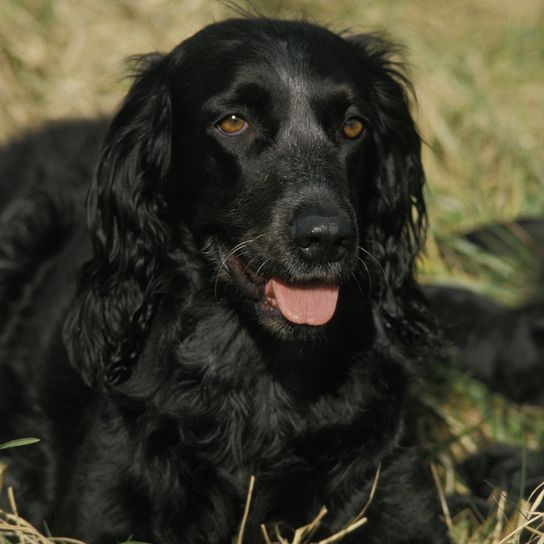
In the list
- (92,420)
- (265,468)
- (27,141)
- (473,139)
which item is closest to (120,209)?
(92,420)

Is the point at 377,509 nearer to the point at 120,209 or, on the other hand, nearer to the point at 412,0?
the point at 120,209

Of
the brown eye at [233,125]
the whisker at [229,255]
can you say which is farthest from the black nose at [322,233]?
the brown eye at [233,125]

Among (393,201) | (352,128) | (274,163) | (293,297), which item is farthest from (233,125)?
(393,201)

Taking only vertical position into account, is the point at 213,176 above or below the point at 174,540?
above

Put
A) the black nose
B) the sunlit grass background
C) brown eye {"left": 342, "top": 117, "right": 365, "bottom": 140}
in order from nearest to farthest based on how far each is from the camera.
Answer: the black nose → brown eye {"left": 342, "top": 117, "right": 365, "bottom": 140} → the sunlit grass background

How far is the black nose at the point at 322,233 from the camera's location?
3109 millimetres

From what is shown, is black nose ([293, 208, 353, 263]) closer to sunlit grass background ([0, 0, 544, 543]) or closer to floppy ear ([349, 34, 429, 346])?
floppy ear ([349, 34, 429, 346])

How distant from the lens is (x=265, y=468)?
11.5 ft

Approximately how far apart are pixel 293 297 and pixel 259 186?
0.35 meters

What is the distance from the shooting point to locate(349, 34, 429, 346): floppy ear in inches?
149

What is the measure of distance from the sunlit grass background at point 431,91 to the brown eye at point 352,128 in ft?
8.31

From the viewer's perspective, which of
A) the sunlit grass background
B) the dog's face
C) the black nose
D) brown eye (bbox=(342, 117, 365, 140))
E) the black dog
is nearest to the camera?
the black nose

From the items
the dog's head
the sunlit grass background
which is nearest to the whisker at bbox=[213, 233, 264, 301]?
the dog's head

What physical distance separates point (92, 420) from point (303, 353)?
0.77 m
